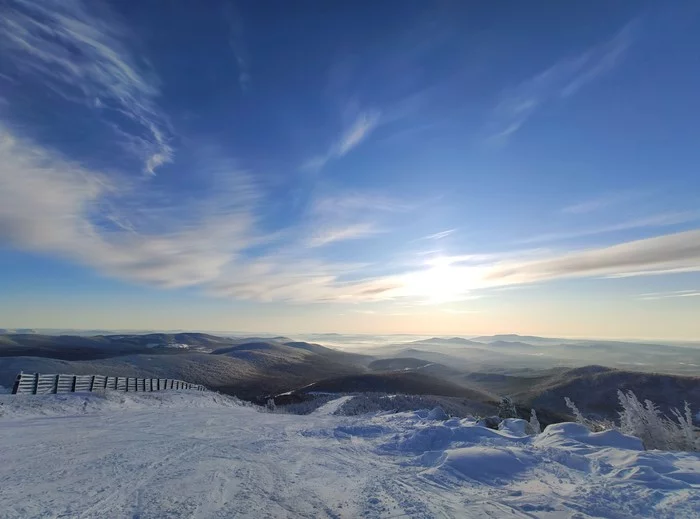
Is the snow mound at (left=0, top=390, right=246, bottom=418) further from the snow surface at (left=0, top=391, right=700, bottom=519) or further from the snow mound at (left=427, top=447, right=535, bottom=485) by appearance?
the snow mound at (left=427, top=447, right=535, bottom=485)

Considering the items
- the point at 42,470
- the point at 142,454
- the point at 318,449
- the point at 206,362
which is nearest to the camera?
the point at 42,470

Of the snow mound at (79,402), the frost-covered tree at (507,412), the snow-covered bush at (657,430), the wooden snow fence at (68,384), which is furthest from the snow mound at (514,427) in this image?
the wooden snow fence at (68,384)

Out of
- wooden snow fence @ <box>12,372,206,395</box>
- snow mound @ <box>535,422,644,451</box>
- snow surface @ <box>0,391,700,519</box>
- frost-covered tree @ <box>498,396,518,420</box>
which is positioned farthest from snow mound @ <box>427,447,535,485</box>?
wooden snow fence @ <box>12,372,206,395</box>

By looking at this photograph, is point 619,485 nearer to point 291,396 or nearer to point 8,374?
point 291,396

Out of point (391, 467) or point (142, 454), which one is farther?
point (142, 454)

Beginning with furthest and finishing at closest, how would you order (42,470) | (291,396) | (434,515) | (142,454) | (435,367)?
(435,367) < (291,396) < (142,454) < (42,470) < (434,515)

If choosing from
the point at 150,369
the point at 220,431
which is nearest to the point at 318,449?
the point at 220,431

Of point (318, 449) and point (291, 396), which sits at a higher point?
point (318, 449)

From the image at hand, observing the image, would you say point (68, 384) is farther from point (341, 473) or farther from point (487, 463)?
point (487, 463)
